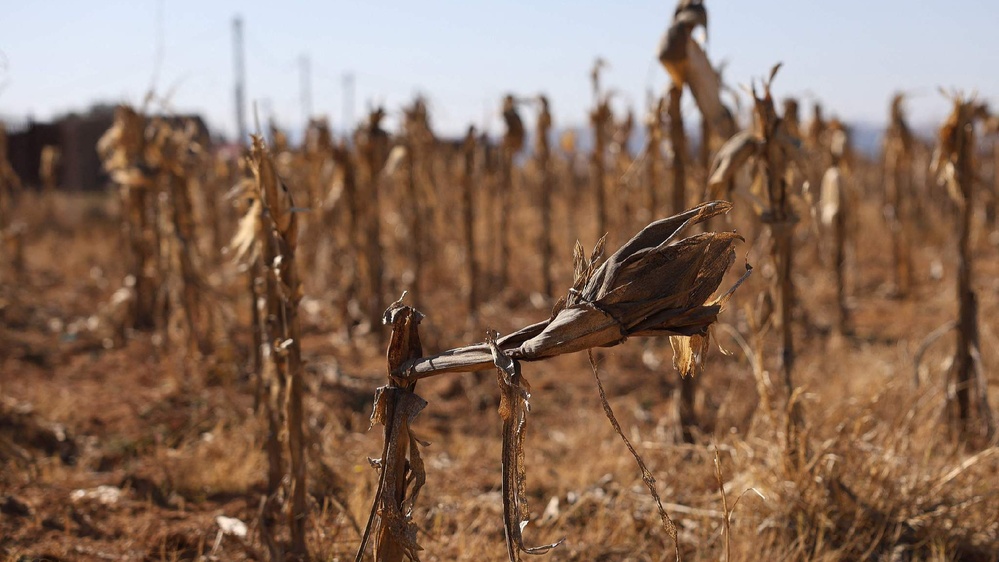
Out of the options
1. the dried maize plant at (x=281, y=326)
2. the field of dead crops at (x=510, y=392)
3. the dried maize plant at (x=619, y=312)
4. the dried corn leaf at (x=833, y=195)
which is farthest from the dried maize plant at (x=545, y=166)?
the dried maize plant at (x=619, y=312)

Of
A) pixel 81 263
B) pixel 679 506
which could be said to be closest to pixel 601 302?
pixel 679 506

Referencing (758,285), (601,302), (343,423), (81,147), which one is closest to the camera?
(601,302)

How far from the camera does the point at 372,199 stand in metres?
7.13

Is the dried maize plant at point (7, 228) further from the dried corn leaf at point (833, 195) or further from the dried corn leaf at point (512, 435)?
the dried corn leaf at point (512, 435)

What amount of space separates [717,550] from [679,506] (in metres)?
0.43

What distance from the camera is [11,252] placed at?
33.3 ft

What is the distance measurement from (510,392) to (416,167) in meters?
6.72

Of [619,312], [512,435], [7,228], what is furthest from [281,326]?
[7,228]

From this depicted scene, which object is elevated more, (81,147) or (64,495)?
(81,147)

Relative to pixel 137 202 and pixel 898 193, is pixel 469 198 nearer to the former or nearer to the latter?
pixel 137 202

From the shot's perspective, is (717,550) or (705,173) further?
(705,173)

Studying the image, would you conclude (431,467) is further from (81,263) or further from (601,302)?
(81,263)

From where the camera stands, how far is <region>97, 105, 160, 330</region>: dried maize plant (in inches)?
225

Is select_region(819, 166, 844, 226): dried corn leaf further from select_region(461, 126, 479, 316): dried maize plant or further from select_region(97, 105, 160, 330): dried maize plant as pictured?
select_region(97, 105, 160, 330): dried maize plant
